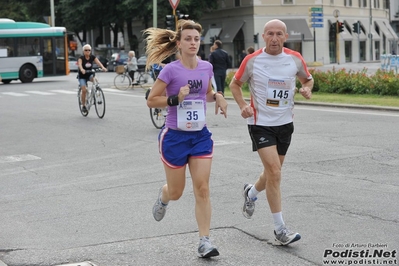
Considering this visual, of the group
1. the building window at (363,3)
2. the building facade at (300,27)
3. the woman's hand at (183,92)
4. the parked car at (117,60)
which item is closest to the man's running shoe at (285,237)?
the woman's hand at (183,92)

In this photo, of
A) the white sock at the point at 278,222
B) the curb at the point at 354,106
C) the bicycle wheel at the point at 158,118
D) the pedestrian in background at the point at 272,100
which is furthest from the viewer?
the curb at the point at 354,106

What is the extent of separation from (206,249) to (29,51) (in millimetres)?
35797

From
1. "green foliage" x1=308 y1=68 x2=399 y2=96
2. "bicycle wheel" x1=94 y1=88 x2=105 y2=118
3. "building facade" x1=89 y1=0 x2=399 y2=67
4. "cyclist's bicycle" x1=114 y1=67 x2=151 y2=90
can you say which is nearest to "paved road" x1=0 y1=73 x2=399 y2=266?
"bicycle wheel" x1=94 y1=88 x2=105 y2=118

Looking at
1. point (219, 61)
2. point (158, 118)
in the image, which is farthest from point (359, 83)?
point (158, 118)

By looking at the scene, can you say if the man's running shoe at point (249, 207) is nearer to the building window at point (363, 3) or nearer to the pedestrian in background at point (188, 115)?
the pedestrian in background at point (188, 115)

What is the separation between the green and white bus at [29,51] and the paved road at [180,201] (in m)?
24.0

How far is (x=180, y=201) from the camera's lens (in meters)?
8.37

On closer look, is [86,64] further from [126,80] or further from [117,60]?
[117,60]

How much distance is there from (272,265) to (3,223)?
3.18m

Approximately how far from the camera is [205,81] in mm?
6270

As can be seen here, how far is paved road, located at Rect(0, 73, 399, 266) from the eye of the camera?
622cm

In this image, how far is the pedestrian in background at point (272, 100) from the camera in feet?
21.2

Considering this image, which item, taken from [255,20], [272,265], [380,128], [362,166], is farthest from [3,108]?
[255,20]

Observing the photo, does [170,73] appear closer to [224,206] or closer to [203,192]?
[203,192]
